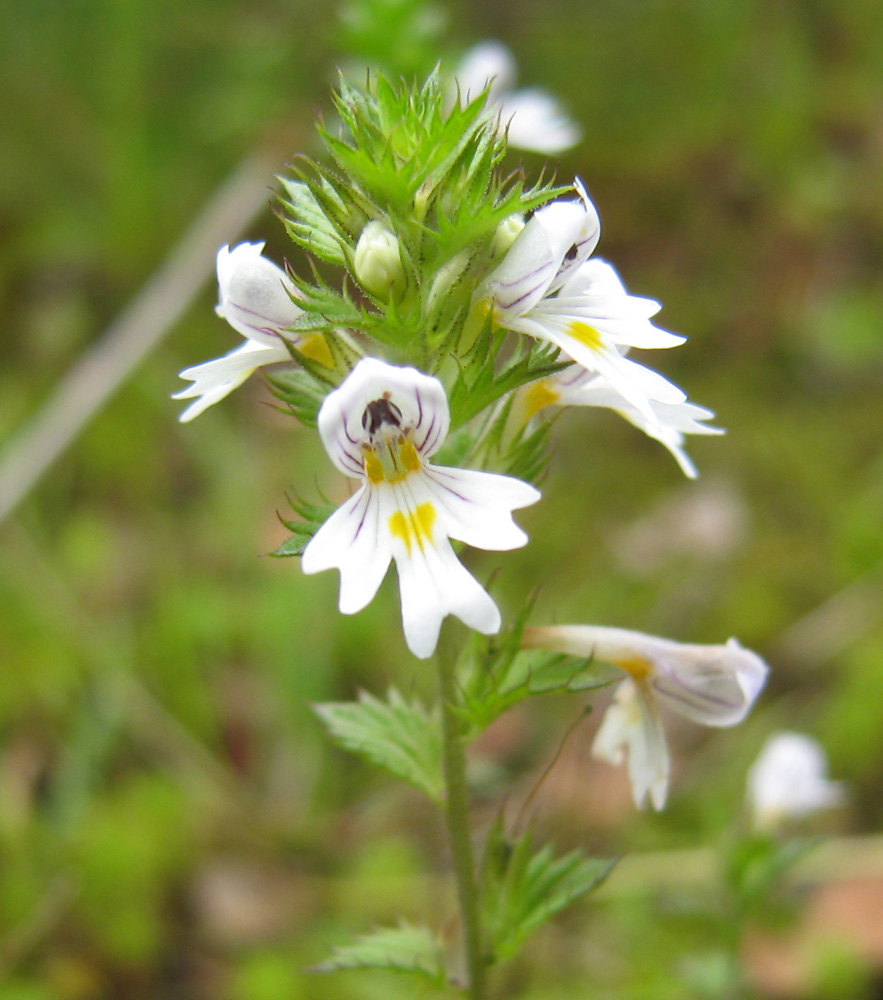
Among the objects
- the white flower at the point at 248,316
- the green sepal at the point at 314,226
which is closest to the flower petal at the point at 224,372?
the white flower at the point at 248,316

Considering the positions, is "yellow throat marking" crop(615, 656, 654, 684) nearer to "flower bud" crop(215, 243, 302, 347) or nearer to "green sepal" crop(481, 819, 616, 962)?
"green sepal" crop(481, 819, 616, 962)

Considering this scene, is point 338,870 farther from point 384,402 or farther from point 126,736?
point 384,402

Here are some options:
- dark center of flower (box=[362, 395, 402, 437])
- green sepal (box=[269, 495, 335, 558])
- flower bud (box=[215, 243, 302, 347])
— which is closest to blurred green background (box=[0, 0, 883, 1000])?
green sepal (box=[269, 495, 335, 558])

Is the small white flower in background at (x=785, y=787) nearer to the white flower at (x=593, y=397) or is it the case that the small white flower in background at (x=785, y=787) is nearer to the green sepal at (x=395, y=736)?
the green sepal at (x=395, y=736)

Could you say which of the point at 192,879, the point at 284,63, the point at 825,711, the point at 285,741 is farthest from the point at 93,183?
the point at 825,711

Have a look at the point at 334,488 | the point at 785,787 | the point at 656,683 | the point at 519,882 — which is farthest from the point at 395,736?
the point at 334,488

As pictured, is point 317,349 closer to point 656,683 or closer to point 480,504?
point 480,504

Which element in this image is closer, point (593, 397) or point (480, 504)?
point (480, 504)
